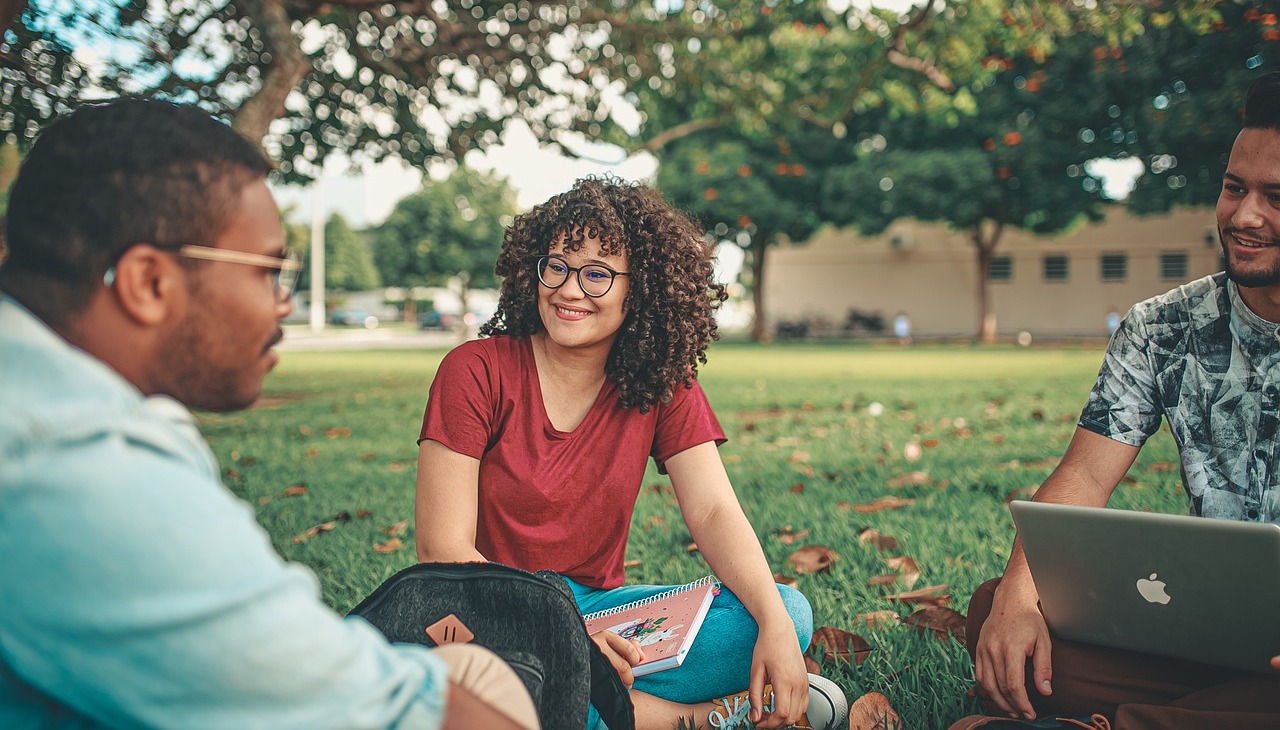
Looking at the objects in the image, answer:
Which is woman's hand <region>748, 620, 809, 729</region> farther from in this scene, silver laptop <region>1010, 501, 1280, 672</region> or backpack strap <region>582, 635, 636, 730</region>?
silver laptop <region>1010, 501, 1280, 672</region>

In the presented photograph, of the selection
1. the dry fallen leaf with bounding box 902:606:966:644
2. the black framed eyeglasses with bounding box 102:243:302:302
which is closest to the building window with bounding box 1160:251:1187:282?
the dry fallen leaf with bounding box 902:606:966:644

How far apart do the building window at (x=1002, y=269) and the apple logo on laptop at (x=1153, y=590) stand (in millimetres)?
34887

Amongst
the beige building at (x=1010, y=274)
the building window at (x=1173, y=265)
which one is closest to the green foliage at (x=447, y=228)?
the beige building at (x=1010, y=274)

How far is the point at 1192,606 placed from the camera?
1995mm

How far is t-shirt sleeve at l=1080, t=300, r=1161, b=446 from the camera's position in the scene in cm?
250

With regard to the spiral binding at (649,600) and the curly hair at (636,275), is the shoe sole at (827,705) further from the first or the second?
the curly hair at (636,275)

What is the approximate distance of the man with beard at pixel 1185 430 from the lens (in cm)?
221

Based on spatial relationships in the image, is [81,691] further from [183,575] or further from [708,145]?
[708,145]

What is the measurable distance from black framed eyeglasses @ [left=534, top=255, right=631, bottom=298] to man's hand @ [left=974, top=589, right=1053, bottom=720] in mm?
1303

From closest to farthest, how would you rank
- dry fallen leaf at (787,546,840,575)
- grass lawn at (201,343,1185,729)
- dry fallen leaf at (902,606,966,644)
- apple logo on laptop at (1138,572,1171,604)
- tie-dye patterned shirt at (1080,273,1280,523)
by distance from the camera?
apple logo on laptop at (1138,572,1171,604)
tie-dye patterned shirt at (1080,273,1280,523)
dry fallen leaf at (902,606,966,644)
grass lawn at (201,343,1185,729)
dry fallen leaf at (787,546,840,575)

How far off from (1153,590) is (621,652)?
3.81 ft

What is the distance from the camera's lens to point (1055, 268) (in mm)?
34250

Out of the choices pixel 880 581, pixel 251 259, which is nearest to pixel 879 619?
pixel 880 581

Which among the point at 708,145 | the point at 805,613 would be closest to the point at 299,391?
the point at 805,613
